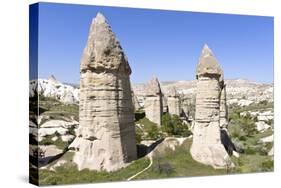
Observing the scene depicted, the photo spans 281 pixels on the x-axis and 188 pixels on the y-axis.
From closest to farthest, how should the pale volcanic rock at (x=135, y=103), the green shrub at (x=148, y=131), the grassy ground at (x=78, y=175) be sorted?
the grassy ground at (x=78, y=175), the green shrub at (x=148, y=131), the pale volcanic rock at (x=135, y=103)

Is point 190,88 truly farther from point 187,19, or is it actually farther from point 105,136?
point 105,136

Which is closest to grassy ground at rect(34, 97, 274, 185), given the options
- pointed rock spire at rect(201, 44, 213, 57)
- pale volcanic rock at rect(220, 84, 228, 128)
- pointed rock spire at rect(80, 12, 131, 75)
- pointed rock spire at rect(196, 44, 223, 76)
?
pale volcanic rock at rect(220, 84, 228, 128)

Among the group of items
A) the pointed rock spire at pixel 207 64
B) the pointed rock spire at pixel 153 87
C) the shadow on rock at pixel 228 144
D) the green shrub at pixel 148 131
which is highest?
the pointed rock spire at pixel 207 64

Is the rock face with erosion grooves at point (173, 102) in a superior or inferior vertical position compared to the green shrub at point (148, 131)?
superior

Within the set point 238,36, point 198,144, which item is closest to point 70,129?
point 198,144

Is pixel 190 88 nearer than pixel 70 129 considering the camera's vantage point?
No

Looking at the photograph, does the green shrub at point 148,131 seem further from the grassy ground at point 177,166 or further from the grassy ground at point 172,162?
the grassy ground at point 177,166

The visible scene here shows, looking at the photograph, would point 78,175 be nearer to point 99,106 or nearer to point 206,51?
point 99,106

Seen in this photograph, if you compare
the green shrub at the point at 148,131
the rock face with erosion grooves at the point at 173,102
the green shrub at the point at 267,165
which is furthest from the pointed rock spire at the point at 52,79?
the green shrub at the point at 267,165
